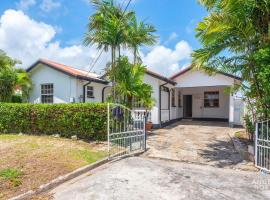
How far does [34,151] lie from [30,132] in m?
4.49

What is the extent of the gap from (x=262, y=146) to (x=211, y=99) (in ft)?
52.0

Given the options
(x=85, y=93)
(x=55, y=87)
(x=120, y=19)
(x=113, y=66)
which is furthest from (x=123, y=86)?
(x=55, y=87)

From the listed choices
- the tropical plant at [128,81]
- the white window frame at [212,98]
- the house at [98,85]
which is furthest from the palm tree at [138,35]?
the white window frame at [212,98]

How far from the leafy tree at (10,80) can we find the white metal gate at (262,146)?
15.2m

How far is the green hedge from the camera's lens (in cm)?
1120

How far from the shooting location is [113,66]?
45.2 feet

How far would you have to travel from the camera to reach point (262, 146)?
8.13 m

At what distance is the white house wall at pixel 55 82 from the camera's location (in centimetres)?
1734

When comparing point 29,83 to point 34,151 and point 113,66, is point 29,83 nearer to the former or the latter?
point 113,66

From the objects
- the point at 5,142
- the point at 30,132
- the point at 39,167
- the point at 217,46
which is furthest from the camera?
the point at 30,132

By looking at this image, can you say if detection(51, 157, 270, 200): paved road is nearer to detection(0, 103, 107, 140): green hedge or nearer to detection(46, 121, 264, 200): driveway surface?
detection(46, 121, 264, 200): driveway surface

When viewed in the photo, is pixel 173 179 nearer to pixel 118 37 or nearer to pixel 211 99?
pixel 118 37

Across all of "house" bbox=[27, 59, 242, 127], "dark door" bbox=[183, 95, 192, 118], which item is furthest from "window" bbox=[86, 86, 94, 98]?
"dark door" bbox=[183, 95, 192, 118]

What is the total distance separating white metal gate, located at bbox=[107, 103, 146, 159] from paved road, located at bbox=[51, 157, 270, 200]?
1251 mm
